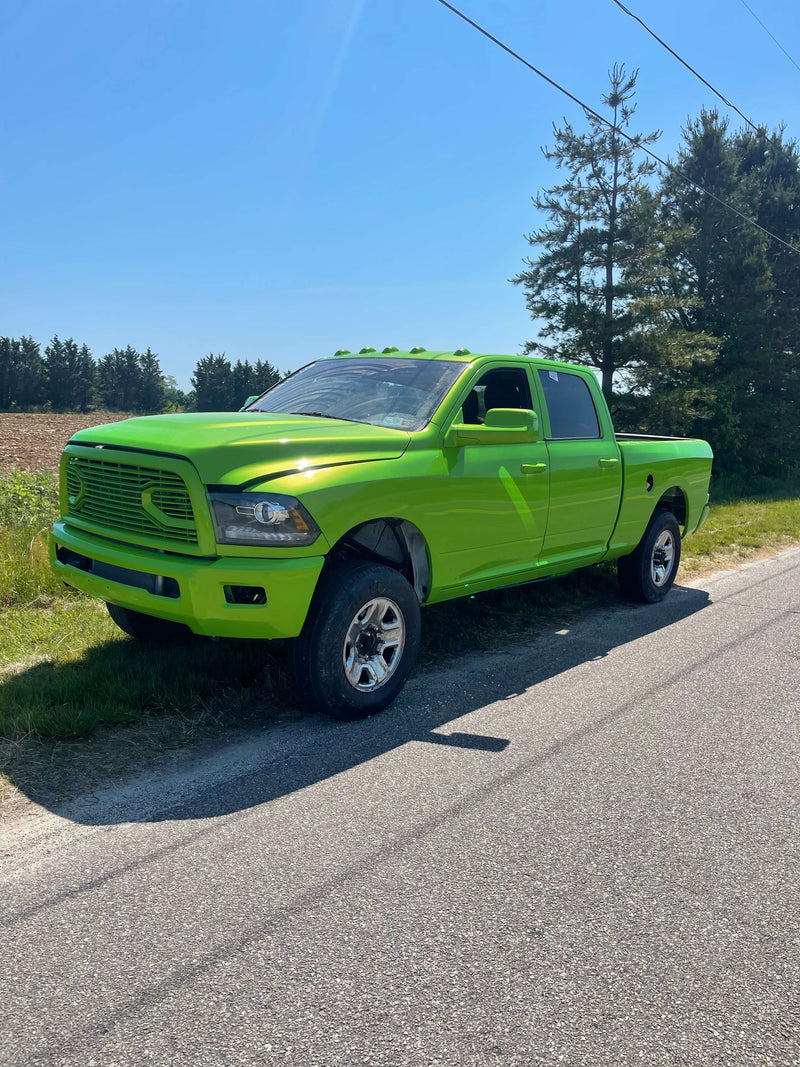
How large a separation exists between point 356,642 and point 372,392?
184 centimetres

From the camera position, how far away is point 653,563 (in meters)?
7.68

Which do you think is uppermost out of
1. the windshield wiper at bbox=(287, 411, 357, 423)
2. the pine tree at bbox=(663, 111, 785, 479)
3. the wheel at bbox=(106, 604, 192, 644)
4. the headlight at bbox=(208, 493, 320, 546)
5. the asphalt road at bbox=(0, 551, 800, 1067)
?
the pine tree at bbox=(663, 111, 785, 479)

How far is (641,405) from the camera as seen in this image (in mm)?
24109

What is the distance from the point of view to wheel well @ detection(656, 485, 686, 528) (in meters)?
7.89

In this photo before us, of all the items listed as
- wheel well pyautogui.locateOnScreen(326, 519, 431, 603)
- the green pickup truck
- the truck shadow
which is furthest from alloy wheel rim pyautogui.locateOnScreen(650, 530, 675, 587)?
wheel well pyautogui.locateOnScreen(326, 519, 431, 603)

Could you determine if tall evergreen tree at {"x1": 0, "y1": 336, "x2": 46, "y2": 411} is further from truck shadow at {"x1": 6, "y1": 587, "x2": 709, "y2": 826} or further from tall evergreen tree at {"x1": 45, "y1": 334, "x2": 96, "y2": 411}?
truck shadow at {"x1": 6, "y1": 587, "x2": 709, "y2": 826}

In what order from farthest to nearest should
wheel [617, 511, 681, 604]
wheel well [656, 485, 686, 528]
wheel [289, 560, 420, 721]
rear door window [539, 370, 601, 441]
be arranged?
wheel well [656, 485, 686, 528]
wheel [617, 511, 681, 604]
rear door window [539, 370, 601, 441]
wheel [289, 560, 420, 721]

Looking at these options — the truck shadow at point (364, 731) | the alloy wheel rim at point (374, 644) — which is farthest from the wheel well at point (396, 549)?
the truck shadow at point (364, 731)

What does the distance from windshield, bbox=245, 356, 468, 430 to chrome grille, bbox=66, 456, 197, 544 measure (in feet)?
4.66

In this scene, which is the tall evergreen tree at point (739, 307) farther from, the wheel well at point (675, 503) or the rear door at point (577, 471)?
the rear door at point (577, 471)

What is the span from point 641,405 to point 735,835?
2220 cm

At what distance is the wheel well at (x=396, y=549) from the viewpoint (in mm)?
4730

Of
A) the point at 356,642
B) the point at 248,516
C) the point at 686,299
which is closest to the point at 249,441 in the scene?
the point at 248,516

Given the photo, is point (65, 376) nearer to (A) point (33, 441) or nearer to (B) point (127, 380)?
(B) point (127, 380)
